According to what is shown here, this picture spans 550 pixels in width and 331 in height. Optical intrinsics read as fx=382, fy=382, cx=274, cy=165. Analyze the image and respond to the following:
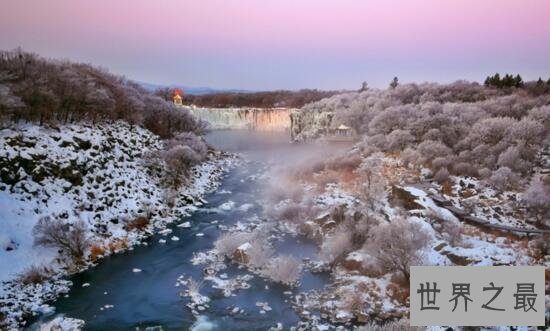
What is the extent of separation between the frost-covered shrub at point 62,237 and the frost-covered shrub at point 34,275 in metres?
1.20

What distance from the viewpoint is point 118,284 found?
54.9ft

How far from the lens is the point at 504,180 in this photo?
23125 millimetres

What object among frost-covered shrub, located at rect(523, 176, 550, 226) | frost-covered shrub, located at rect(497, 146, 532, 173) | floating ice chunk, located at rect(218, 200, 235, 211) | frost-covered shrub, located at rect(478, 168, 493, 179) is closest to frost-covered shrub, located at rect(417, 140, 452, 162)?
frost-covered shrub, located at rect(497, 146, 532, 173)

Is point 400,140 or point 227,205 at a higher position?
point 400,140

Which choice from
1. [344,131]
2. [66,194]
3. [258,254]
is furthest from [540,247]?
[344,131]

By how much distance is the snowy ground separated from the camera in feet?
55.3

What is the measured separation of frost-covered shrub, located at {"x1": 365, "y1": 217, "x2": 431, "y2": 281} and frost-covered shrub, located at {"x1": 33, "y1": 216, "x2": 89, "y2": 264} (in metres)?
13.8

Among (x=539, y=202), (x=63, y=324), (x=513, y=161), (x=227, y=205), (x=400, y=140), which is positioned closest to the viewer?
(x=63, y=324)

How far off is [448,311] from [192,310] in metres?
9.09

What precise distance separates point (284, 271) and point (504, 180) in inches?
607

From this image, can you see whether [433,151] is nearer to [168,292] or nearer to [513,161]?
[513,161]

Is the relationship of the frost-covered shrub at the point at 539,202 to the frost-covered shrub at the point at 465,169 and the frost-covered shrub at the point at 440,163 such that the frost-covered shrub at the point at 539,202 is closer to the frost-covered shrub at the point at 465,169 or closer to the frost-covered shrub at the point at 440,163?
the frost-covered shrub at the point at 465,169

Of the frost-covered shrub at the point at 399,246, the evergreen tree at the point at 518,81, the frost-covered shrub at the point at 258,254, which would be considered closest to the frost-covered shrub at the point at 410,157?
the frost-covered shrub at the point at 399,246

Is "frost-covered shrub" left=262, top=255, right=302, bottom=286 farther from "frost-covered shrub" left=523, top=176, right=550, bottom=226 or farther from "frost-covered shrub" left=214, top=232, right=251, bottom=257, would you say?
"frost-covered shrub" left=523, top=176, right=550, bottom=226
